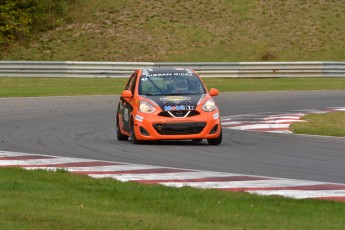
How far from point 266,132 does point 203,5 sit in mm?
36146

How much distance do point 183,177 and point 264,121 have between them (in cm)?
1042

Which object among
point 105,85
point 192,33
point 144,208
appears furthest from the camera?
point 192,33

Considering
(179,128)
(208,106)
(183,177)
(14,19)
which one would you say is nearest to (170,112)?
(179,128)

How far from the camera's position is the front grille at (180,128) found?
59.2ft

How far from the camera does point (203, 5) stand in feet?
186

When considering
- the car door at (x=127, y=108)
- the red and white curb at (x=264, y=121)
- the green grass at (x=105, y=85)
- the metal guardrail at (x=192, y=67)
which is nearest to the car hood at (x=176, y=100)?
the car door at (x=127, y=108)

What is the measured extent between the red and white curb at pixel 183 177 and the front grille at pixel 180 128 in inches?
107

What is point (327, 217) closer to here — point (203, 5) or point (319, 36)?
point (319, 36)

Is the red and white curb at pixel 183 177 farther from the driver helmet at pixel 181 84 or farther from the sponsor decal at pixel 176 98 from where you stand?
the driver helmet at pixel 181 84

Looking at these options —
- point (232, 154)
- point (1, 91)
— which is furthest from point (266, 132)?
point (1, 91)

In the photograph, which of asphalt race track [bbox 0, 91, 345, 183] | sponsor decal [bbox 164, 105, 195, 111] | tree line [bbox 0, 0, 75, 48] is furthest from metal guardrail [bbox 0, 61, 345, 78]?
sponsor decal [bbox 164, 105, 195, 111]

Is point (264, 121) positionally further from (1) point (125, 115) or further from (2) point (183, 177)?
(2) point (183, 177)

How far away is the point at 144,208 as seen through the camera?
32.8 ft

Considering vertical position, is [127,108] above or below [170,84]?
below
